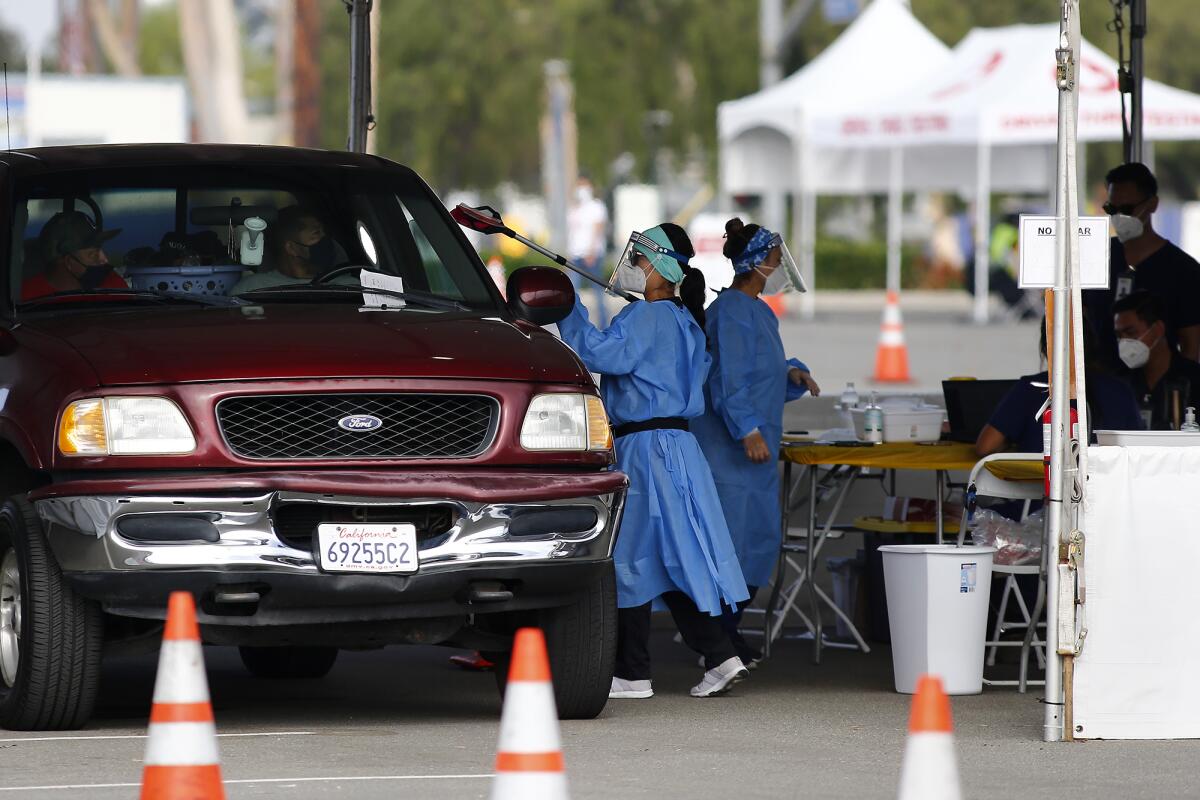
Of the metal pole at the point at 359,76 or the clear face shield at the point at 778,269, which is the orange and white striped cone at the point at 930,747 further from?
the metal pole at the point at 359,76

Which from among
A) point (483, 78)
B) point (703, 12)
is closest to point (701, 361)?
point (703, 12)

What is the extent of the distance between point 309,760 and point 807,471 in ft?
11.9

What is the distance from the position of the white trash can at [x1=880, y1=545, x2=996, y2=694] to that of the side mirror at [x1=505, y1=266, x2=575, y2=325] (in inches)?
61.5

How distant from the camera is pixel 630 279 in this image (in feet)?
29.1

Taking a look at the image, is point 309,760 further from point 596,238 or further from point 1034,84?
point 596,238

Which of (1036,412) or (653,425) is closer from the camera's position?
(653,425)

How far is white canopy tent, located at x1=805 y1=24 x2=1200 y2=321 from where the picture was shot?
26.4m

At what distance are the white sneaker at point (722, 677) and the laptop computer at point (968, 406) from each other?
5.26 ft

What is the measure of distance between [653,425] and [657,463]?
0.14m

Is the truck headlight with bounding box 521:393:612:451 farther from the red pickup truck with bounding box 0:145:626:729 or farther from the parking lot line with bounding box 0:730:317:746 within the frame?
the parking lot line with bounding box 0:730:317:746

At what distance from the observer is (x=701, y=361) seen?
8.67 m

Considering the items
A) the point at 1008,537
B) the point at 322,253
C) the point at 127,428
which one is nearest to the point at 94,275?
the point at 322,253

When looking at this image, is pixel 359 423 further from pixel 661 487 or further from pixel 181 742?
pixel 181 742

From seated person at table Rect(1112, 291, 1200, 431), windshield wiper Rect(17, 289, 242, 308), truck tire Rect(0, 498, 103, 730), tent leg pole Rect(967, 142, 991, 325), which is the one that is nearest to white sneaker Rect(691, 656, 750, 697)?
windshield wiper Rect(17, 289, 242, 308)
